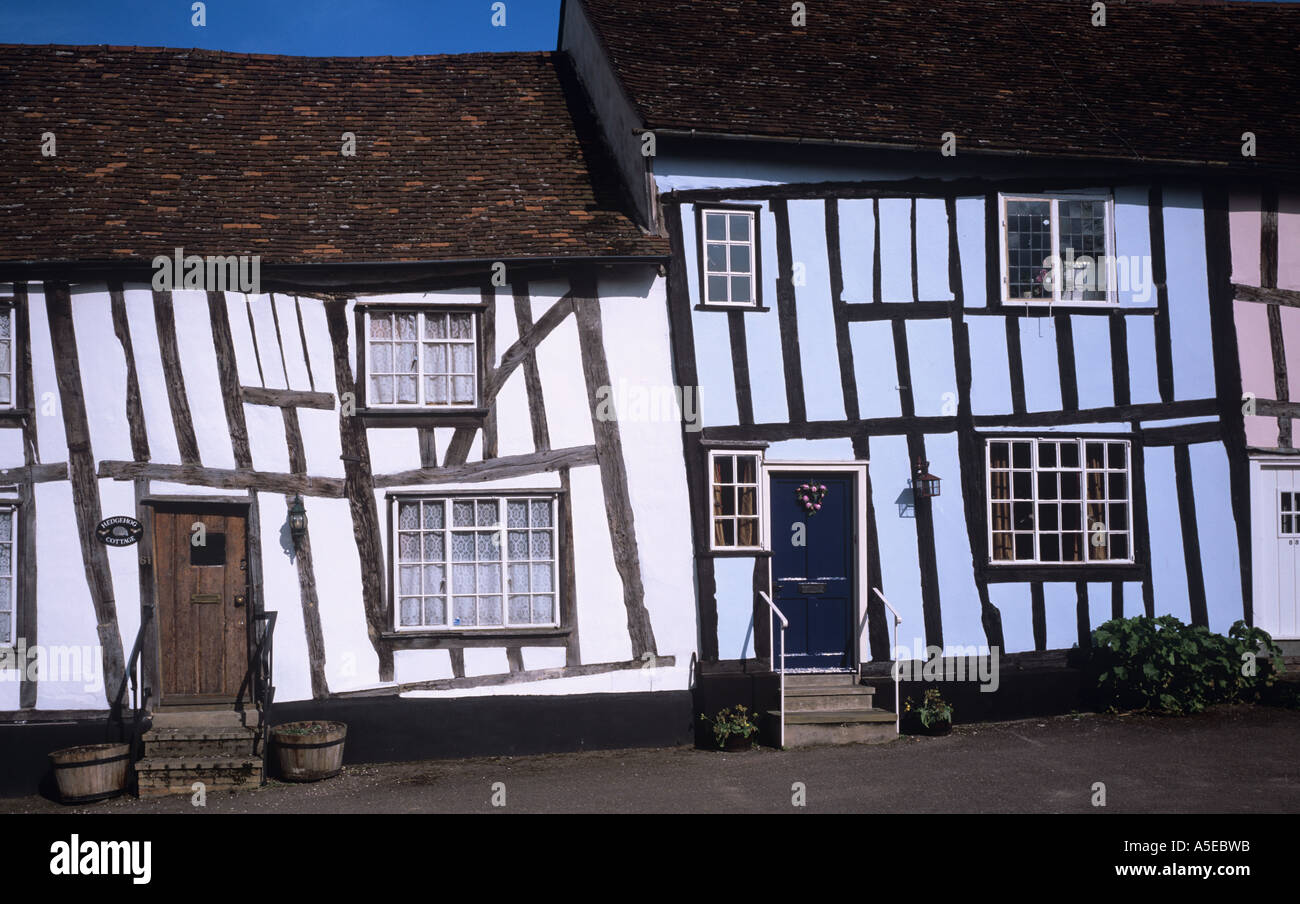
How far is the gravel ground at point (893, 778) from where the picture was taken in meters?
9.52

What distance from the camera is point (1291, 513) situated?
1359 centimetres

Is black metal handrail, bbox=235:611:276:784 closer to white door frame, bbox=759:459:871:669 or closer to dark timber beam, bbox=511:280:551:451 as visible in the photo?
dark timber beam, bbox=511:280:551:451

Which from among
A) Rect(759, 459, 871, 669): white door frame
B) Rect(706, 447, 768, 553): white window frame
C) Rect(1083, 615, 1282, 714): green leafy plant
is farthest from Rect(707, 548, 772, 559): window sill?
Rect(1083, 615, 1282, 714): green leafy plant

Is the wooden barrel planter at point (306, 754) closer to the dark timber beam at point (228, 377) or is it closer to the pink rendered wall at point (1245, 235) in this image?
the dark timber beam at point (228, 377)

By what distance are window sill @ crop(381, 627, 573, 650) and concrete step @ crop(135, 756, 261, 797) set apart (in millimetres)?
1845

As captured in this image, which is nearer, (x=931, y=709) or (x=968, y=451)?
(x=931, y=709)

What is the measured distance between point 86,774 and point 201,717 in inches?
48.7

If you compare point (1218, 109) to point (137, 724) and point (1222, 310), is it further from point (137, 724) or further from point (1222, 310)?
point (137, 724)

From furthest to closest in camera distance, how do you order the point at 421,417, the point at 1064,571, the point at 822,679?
the point at 1064,571 < the point at 822,679 < the point at 421,417

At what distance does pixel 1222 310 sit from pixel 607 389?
7199 millimetres

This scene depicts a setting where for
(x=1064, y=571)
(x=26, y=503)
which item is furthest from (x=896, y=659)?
(x=26, y=503)

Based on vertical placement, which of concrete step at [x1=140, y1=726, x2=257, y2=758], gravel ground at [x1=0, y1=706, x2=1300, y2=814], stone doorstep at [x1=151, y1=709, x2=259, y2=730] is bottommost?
gravel ground at [x1=0, y1=706, x2=1300, y2=814]

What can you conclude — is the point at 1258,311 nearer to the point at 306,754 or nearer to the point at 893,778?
the point at 893,778

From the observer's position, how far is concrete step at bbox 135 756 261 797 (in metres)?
10.8
